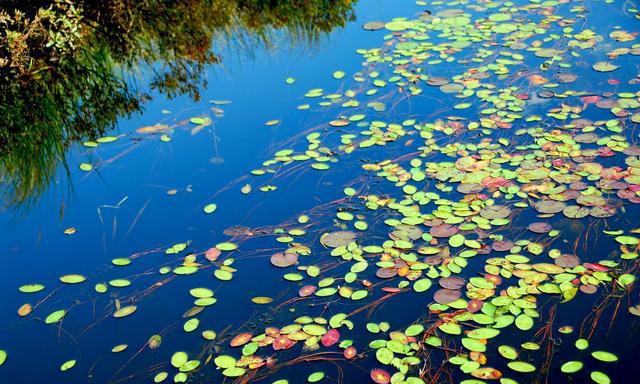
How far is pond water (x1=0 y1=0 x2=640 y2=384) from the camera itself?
2.58m

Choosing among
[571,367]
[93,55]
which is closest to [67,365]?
[571,367]

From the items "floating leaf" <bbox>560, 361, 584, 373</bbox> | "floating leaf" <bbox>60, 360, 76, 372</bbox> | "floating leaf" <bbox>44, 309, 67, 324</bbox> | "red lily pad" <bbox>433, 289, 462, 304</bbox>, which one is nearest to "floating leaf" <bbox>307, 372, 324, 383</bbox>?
"red lily pad" <bbox>433, 289, 462, 304</bbox>

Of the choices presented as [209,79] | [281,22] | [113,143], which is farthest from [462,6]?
[113,143]

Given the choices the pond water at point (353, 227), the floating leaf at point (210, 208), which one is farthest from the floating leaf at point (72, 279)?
the floating leaf at point (210, 208)

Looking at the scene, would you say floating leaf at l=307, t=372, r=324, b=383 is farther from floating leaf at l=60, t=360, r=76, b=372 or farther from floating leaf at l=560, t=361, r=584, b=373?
floating leaf at l=60, t=360, r=76, b=372

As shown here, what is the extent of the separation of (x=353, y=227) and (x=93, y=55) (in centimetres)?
244

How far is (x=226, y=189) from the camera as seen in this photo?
3.69m

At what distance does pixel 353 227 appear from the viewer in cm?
324

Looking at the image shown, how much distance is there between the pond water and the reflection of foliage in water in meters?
0.13

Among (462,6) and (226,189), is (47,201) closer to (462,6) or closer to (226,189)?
(226,189)

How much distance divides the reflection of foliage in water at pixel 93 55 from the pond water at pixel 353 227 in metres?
0.13

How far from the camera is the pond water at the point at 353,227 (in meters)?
2.58

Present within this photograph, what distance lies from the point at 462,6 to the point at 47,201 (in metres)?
3.76

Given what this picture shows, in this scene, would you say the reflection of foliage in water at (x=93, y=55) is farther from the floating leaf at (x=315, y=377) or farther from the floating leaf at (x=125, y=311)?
the floating leaf at (x=315, y=377)
